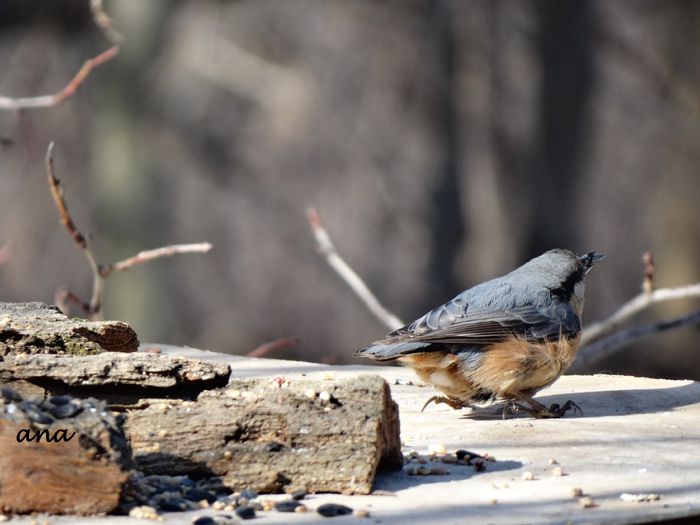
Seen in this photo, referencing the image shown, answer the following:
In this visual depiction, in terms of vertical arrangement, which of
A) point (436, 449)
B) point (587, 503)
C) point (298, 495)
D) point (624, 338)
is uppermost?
point (624, 338)

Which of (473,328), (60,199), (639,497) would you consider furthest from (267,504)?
(60,199)

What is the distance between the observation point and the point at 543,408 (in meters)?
4.05

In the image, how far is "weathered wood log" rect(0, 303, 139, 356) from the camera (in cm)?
350

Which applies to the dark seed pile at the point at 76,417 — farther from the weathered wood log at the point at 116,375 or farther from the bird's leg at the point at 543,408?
the bird's leg at the point at 543,408

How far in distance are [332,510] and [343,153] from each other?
24.9 ft

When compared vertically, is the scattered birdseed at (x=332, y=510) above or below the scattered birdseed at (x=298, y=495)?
below

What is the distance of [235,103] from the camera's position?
1013cm

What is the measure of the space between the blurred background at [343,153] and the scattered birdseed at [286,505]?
6643mm

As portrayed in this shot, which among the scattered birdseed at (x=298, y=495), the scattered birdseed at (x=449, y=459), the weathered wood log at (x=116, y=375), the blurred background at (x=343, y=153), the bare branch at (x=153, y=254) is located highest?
the blurred background at (x=343, y=153)

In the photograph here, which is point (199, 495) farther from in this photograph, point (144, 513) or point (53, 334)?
point (53, 334)

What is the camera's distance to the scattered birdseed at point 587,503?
276 centimetres

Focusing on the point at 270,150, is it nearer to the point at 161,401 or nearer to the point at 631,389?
the point at 631,389

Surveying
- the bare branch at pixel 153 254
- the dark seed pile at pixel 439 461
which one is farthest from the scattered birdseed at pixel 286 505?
the bare branch at pixel 153 254

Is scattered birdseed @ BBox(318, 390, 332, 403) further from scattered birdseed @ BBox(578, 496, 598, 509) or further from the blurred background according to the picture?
the blurred background
